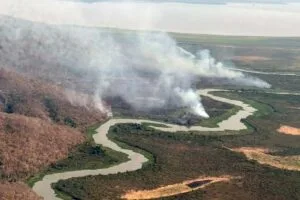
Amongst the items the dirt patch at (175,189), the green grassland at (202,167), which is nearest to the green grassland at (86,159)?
the green grassland at (202,167)

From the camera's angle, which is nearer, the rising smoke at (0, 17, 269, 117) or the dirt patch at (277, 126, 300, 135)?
the dirt patch at (277, 126, 300, 135)

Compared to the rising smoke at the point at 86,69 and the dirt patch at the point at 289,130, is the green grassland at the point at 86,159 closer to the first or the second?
the rising smoke at the point at 86,69

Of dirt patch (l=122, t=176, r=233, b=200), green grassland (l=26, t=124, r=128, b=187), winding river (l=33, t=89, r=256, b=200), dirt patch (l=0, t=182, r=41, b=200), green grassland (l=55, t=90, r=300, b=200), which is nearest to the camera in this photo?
dirt patch (l=0, t=182, r=41, b=200)

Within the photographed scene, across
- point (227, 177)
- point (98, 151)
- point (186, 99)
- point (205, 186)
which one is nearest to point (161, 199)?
point (205, 186)

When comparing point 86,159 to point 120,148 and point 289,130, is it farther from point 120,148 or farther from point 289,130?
point 289,130

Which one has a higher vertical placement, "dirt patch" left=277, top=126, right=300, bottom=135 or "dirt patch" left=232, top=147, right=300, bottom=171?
"dirt patch" left=277, top=126, right=300, bottom=135

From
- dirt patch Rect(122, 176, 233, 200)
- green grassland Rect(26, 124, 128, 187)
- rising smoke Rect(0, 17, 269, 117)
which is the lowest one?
dirt patch Rect(122, 176, 233, 200)

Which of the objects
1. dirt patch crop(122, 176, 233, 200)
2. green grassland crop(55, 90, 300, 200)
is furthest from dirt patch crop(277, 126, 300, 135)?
dirt patch crop(122, 176, 233, 200)

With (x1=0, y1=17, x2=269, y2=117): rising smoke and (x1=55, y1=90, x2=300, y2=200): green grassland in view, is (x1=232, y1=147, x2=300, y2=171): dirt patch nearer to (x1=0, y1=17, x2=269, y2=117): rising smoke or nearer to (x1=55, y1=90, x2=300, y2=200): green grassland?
(x1=55, y1=90, x2=300, y2=200): green grassland

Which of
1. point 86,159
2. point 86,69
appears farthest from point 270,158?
point 86,69
